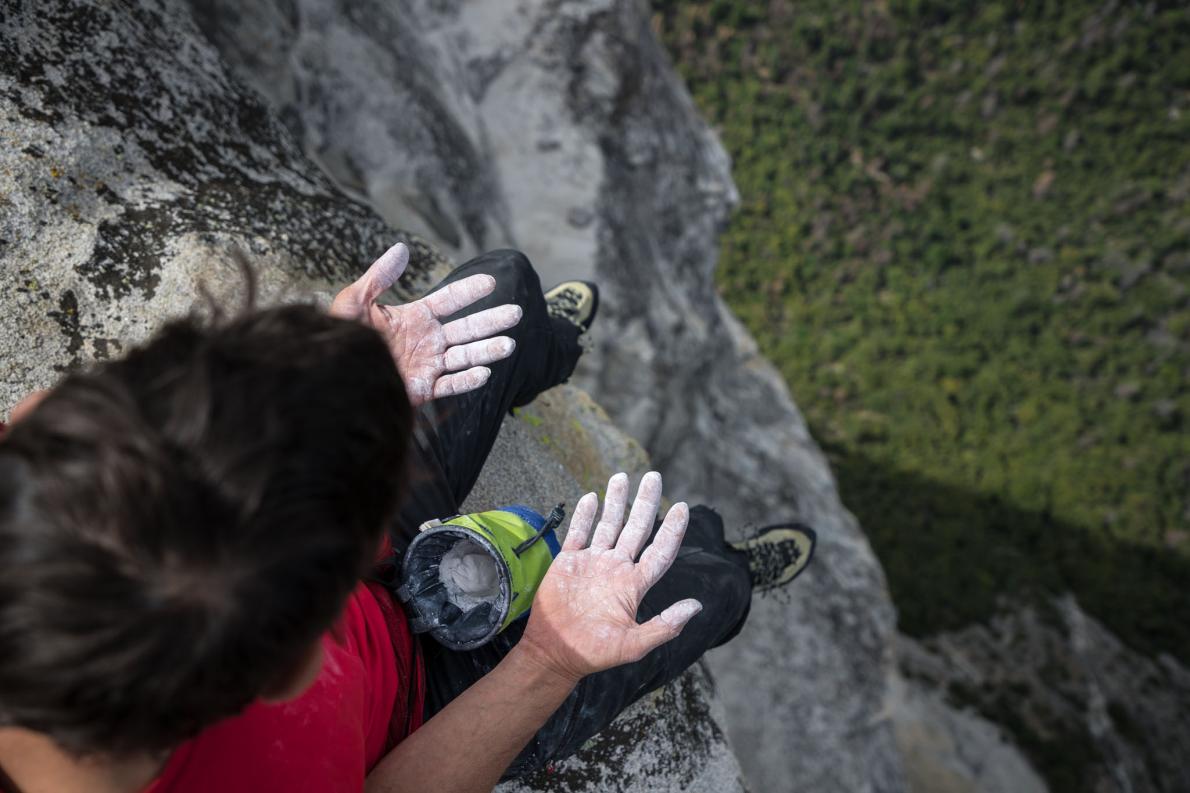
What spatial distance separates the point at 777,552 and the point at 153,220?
11.0 feet

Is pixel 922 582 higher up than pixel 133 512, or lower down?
lower down

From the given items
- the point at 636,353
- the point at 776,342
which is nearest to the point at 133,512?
the point at 636,353

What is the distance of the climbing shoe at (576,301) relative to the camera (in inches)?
139

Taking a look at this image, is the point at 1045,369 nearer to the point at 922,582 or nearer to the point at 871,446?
the point at 871,446

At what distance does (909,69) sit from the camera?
22.7 metres

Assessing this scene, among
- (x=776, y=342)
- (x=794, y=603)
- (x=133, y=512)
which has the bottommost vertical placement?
(x=776, y=342)

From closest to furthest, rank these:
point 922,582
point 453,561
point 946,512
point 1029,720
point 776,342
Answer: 1. point 453,561
2. point 1029,720
3. point 922,582
4. point 946,512
5. point 776,342

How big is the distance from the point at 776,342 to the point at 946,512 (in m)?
6.86

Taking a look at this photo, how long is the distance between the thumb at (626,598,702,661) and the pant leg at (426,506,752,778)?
1.32ft

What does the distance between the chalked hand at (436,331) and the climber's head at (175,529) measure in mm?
1116

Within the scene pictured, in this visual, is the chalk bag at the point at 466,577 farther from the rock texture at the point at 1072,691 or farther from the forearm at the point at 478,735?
the rock texture at the point at 1072,691

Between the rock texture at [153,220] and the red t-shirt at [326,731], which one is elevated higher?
the rock texture at [153,220]

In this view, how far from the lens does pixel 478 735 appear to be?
61.4 inches

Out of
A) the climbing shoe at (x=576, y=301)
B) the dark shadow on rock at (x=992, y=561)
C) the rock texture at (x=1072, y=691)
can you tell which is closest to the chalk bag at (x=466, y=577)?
the climbing shoe at (x=576, y=301)
